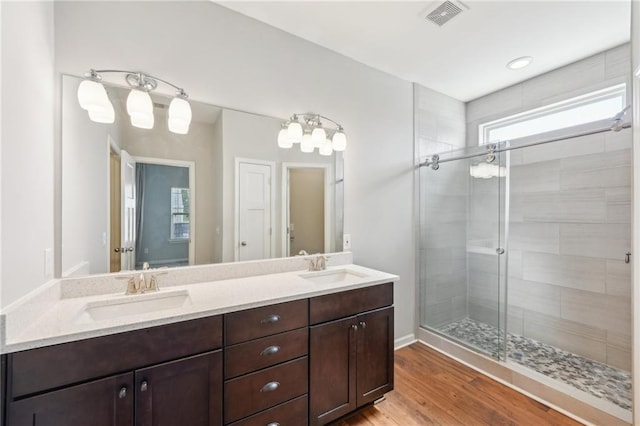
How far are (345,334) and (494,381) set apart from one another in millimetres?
1464

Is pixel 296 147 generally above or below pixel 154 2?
below

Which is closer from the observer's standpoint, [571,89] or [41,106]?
[41,106]

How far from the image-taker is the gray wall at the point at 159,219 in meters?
1.59

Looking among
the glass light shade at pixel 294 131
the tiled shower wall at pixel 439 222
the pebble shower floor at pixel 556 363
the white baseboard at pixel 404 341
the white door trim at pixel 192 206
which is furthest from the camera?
the tiled shower wall at pixel 439 222

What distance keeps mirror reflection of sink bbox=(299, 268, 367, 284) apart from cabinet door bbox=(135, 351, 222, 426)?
0.86 m

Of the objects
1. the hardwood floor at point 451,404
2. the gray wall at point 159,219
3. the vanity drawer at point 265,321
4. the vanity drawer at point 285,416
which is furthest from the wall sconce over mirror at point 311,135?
the hardwood floor at point 451,404

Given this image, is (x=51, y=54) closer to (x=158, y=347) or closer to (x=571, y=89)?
(x=158, y=347)

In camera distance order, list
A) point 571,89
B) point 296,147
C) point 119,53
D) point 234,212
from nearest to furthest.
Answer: point 119,53
point 234,212
point 296,147
point 571,89

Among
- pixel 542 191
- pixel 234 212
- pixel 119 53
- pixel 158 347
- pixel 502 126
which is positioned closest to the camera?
pixel 158 347

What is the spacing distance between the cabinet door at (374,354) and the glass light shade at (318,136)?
52.8 inches

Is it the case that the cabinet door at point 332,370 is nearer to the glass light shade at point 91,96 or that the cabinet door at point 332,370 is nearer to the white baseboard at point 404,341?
the white baseboard at point 404,341

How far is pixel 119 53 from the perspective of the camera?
4.99 ft

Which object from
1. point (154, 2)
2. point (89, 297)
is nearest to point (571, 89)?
point (154, 2)

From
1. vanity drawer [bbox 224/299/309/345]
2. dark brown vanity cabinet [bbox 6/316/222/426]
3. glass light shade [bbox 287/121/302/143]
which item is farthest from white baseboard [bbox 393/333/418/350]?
glass light shade [bbox 287/121/302/143]
